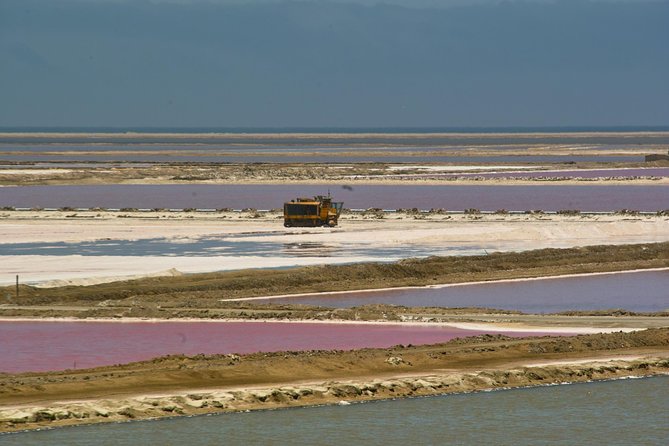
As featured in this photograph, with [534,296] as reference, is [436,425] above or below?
below

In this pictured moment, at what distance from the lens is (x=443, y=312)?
111 ft

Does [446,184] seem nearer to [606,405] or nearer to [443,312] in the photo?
[443,312]

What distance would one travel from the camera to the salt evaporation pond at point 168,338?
2712 cm

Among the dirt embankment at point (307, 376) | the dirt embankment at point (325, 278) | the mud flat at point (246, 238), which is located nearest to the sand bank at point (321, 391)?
the dirt embankment at point (307, 376)

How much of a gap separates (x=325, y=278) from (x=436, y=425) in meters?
19.4

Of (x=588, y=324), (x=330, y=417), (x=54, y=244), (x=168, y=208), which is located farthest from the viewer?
(x=168, y=208)

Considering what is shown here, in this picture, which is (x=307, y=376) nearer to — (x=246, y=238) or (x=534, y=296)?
(x=534, y=296)

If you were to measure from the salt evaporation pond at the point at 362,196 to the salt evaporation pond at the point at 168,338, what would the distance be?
41689 mm

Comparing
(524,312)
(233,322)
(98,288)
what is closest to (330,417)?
(233,322)

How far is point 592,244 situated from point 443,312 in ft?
69.0

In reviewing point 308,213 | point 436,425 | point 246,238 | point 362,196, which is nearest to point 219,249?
point 246,238

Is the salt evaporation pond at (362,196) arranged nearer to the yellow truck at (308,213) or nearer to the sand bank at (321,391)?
the yellow truck at (308,213)

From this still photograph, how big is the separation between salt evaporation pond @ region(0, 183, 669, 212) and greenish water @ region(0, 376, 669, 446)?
159 feet

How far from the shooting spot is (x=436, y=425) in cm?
2230
